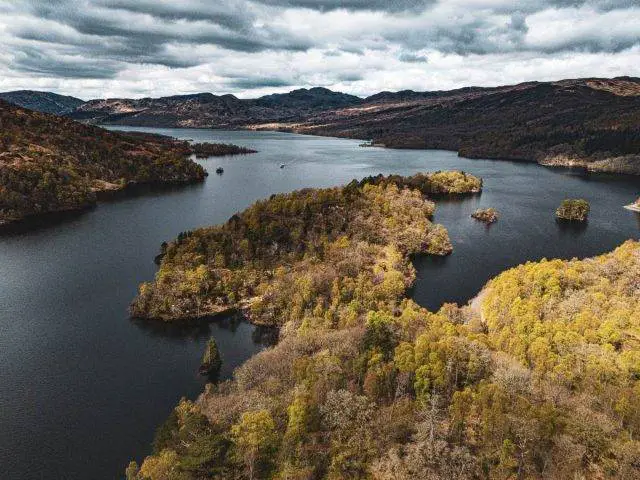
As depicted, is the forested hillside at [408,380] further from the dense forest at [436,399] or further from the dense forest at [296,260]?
the dense forest at [296,260]

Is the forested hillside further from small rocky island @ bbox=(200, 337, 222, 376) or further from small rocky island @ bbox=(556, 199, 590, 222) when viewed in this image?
small rocky island @ bbox=(556, 199, 590, 222)

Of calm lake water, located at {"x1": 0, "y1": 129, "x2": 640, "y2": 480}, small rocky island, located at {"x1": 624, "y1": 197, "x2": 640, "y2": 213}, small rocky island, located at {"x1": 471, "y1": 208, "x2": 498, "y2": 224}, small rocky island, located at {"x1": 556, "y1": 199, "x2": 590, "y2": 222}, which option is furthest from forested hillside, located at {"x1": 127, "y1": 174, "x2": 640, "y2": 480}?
Result: small rocky island, located at {"x1": 624, "y1": 197, "x2": 640, "y2": 213}

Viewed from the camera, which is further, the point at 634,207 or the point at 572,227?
A: the point at 634,207

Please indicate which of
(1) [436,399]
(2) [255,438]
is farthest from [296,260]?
(2) [255,438]

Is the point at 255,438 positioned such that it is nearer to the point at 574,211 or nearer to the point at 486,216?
the point at 486,216

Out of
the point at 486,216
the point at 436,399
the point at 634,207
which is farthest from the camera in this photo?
the point at 634,207

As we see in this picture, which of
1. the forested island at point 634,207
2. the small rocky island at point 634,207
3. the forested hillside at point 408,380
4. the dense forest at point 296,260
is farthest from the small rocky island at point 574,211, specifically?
the forested hillside at point 408,380
